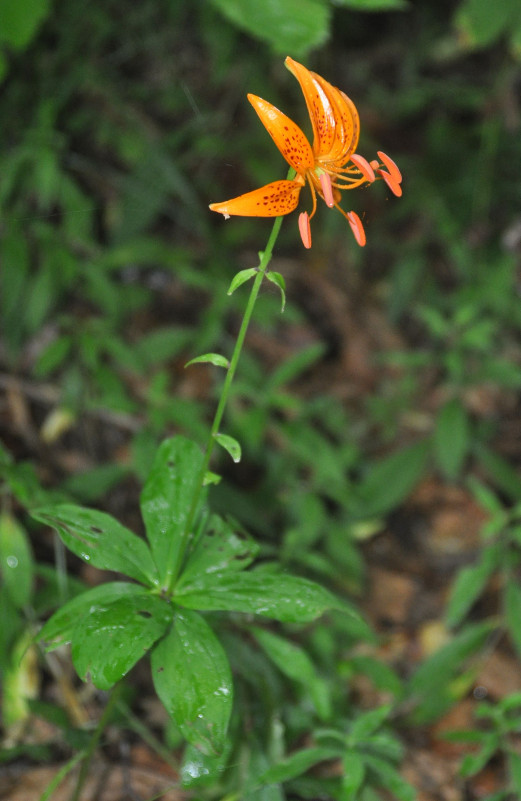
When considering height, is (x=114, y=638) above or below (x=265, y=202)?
below

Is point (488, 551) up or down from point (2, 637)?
down

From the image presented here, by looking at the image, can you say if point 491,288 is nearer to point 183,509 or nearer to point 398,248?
point 398,248

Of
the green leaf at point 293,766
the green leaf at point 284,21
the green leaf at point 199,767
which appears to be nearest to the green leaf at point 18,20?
the green leaf at point 284,21

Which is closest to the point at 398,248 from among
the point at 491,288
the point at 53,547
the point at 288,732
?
the point at 491,288

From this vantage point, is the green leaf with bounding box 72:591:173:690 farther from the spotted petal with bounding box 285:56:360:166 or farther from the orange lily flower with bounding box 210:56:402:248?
the spotted petal with bounding box 285:56:360:166

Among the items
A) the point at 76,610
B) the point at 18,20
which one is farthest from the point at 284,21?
the point at 76,610

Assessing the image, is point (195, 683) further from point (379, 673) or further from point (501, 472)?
point (501, 472)

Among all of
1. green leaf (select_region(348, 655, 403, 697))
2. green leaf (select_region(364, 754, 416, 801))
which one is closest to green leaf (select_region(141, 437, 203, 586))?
green leaf (select_region(364, 754, 416, 801))
